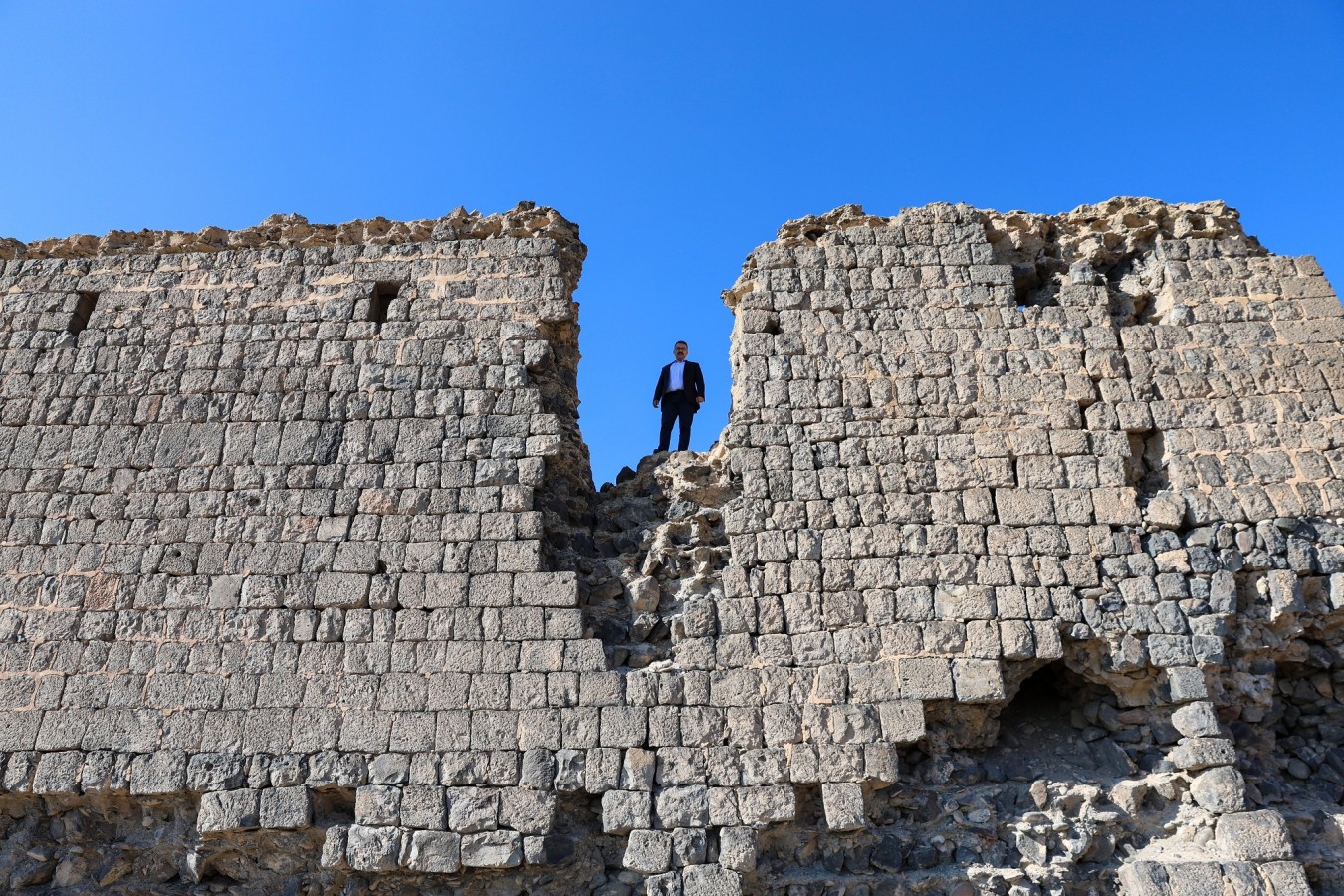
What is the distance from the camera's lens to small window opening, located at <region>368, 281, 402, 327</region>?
6730 millimetres

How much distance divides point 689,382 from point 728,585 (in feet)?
8.45

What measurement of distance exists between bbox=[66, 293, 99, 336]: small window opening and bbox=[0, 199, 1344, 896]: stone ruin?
0.58ft

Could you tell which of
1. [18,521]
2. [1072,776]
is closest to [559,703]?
[1072,776]

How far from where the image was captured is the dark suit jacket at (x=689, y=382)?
298 inches

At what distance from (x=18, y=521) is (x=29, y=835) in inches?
78.8

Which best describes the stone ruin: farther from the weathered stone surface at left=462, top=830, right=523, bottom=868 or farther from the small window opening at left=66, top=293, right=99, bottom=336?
the small window opening at left=66, top=293, right=99, bottom=336

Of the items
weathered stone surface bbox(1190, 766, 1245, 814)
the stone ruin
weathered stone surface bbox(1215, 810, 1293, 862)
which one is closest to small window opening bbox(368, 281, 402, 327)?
the stone ruin

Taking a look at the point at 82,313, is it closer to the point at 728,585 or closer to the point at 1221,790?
the point at 728,585

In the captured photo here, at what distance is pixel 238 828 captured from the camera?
4965mm

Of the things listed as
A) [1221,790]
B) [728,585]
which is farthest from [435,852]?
[1221,790]

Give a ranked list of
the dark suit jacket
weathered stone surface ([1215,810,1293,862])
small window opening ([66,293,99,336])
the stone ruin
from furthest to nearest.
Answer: the dark suit jacket
small window opening ([66,293,99,336])
the stone ruin
weathered stone surface ([1215,810,1293,862])

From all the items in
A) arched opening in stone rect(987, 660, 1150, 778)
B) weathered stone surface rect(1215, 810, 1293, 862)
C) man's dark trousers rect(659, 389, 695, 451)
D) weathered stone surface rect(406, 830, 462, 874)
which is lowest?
weathered stone surface rect(406, 830, 462, 874)

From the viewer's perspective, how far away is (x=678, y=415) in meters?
7.60

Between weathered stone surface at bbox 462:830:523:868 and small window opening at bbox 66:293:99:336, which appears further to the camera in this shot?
small window opening at bbox 66:293:99:336
